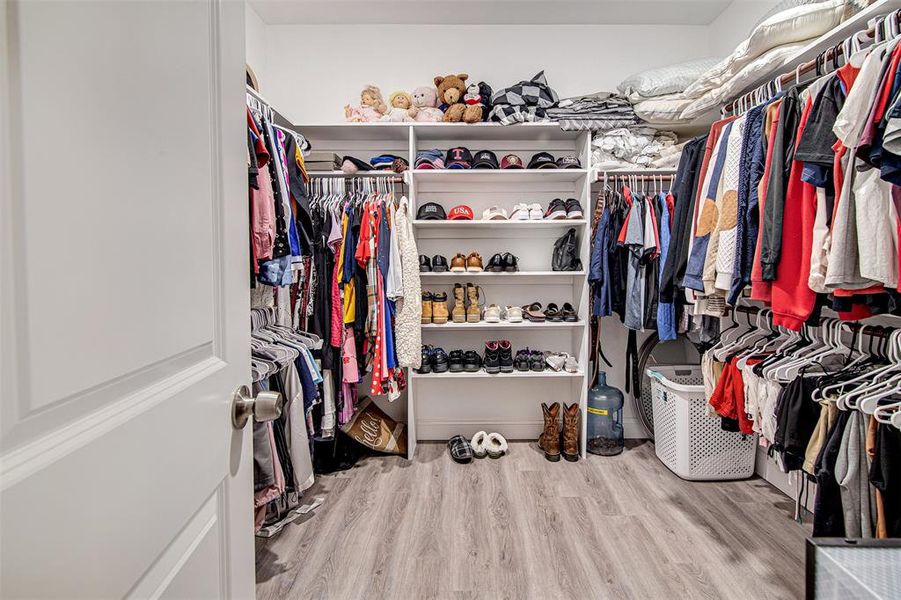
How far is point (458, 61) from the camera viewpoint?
2975 millimetres

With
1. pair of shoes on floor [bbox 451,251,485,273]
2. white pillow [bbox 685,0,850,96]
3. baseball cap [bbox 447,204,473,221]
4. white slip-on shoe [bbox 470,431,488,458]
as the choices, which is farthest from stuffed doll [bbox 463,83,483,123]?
white slip-on shoe [bbox 470,431,488,458]

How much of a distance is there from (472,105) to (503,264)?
0.97 m

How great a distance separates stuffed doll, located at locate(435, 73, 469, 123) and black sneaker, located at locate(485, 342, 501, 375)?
140 cm

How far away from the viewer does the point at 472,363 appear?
2.82 metres

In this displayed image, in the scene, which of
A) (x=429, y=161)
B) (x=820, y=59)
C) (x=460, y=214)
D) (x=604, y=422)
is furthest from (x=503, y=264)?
(x=820, y=59)

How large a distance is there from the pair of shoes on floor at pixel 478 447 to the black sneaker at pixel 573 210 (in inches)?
56.8

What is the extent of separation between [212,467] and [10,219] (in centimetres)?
43

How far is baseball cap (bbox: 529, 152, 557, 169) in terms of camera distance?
2.72 metres

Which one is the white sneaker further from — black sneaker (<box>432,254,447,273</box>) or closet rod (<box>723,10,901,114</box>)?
closet rod (<box>723,10,901,114</box>)

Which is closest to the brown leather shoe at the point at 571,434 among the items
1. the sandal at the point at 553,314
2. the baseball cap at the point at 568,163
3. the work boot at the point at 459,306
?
the sandal at the point at 553,314

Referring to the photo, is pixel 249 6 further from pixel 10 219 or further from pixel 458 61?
pixel 10 219

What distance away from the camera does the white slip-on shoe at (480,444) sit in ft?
9.08

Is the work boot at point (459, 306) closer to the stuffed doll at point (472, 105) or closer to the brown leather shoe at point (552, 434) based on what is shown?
the brown leather shoe at point (552, 434)

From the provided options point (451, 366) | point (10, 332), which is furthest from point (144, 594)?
point (451, 366)
